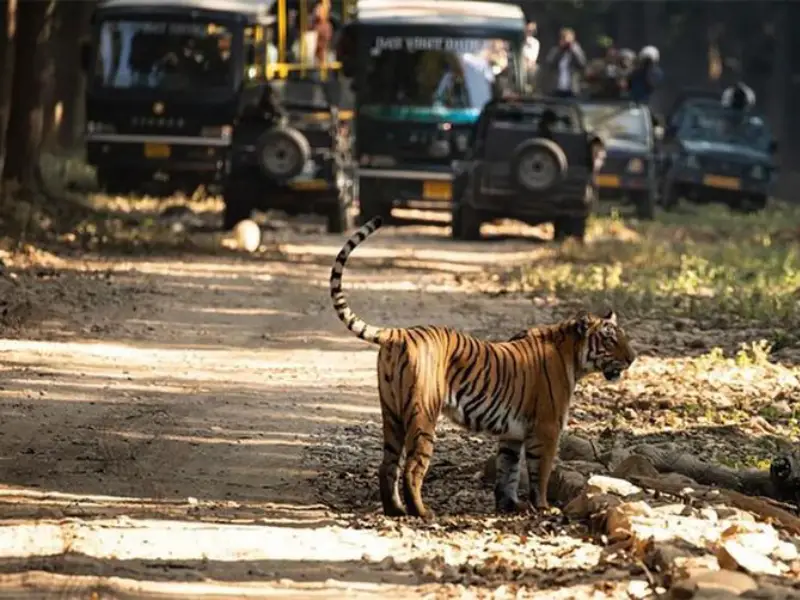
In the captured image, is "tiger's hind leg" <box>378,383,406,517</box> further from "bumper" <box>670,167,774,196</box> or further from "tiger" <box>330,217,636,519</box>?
"bumper" <box>670,167,774,196</box>

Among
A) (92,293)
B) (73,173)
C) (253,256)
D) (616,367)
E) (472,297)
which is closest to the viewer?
(616,367)

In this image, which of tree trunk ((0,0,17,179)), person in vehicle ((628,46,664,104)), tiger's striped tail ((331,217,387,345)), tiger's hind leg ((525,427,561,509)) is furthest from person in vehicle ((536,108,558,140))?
tiger's striped tail ((331,217,387,345))

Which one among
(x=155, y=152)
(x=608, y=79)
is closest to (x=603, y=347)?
(x=155, y=152)

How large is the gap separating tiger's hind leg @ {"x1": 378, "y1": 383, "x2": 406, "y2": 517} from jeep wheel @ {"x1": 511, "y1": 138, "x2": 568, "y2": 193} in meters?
16.1

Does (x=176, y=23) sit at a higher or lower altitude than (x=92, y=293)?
Result: higher

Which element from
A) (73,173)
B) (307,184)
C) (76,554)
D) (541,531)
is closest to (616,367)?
(541,531)

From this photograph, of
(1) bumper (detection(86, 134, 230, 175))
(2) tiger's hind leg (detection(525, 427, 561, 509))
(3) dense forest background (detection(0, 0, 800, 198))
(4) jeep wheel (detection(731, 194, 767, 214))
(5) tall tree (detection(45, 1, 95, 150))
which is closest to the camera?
(2) tiger's hind leg (detection(525, 427, 561, 509))

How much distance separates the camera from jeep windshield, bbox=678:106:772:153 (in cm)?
3572

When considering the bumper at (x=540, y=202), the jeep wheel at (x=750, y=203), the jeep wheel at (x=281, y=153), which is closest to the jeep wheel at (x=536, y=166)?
the bumper at (x=540, y=202)

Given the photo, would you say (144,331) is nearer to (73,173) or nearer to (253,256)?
(253,256)

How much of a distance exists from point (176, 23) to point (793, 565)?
22545mm

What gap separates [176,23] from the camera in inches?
1186

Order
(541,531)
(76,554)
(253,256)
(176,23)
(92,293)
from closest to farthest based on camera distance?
(76,554) < (541,531) < (92,293) < (253,256) < (176,23)

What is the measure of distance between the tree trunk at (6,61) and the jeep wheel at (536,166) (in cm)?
598
